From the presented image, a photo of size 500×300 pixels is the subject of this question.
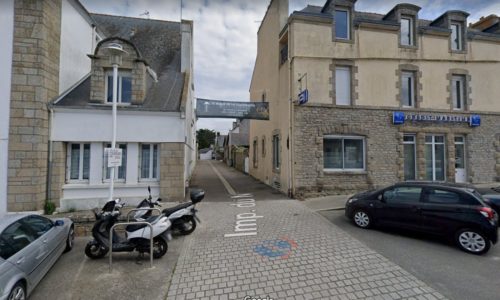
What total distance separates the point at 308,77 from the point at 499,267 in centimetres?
759

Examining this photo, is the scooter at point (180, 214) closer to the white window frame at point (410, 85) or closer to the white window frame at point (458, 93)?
the white window frame at point (410, 85)

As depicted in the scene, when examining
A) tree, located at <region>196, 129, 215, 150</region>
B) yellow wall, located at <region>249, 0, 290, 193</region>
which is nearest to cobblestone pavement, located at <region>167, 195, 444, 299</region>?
yellow wall, located at <region>249, 0, 290, 193</region>

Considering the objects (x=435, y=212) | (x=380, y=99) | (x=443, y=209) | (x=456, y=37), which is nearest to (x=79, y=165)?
(x=435, y=212)

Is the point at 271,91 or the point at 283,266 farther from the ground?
the point at 271,91

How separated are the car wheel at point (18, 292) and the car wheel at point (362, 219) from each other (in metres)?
6.38

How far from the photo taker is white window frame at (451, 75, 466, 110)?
10773 mm

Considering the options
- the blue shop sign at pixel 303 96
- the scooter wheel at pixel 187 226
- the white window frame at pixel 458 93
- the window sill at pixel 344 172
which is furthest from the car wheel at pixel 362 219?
the white window frame at pixel 458 93

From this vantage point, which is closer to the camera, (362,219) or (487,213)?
(487,213)

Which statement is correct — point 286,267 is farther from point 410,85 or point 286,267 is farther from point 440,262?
point 410,85

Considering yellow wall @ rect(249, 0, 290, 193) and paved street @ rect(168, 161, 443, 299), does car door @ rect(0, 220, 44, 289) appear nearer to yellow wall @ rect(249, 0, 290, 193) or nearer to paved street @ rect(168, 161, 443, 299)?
paved street @ rect(168, 161, 443, 299)

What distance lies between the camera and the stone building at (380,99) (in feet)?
30.9

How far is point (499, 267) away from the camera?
13.2 feet

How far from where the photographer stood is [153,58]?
1149 centimetres

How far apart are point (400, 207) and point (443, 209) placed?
768 mm
